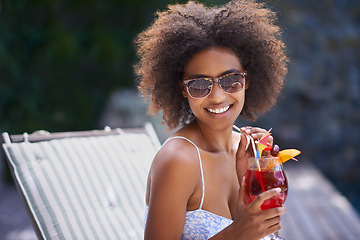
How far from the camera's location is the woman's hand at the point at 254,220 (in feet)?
4.75

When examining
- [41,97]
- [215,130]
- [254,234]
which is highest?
[41,97]

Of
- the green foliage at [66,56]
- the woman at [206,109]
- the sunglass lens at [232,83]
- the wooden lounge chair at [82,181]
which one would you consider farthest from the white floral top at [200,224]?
the green foliage at [66,56]

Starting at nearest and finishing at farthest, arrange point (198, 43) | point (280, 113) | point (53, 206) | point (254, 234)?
1. point (254, 234)
2. point (198, 43)
3. point (53, 206)
4. point (280, 113)

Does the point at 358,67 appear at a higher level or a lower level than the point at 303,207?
higher

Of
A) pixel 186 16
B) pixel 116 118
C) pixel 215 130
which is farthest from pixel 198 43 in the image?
pixel 116 118

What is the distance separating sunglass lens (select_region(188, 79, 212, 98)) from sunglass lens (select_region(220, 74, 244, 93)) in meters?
0.06

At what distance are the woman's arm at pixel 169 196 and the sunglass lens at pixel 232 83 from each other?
0.33 m

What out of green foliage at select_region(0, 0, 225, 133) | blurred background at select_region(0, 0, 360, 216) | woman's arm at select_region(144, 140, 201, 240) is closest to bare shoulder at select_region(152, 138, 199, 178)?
woman's arm at select_region(144, 140, 201, 240)

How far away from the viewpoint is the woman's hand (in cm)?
145

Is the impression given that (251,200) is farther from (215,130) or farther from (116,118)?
(116,118)

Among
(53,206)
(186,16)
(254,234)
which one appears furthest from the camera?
(53,206)

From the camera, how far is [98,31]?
7.12m

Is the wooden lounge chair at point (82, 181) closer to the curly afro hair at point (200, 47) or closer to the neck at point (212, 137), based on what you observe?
the curly afro hair at point (200, 47)

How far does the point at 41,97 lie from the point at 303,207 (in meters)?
4.14
